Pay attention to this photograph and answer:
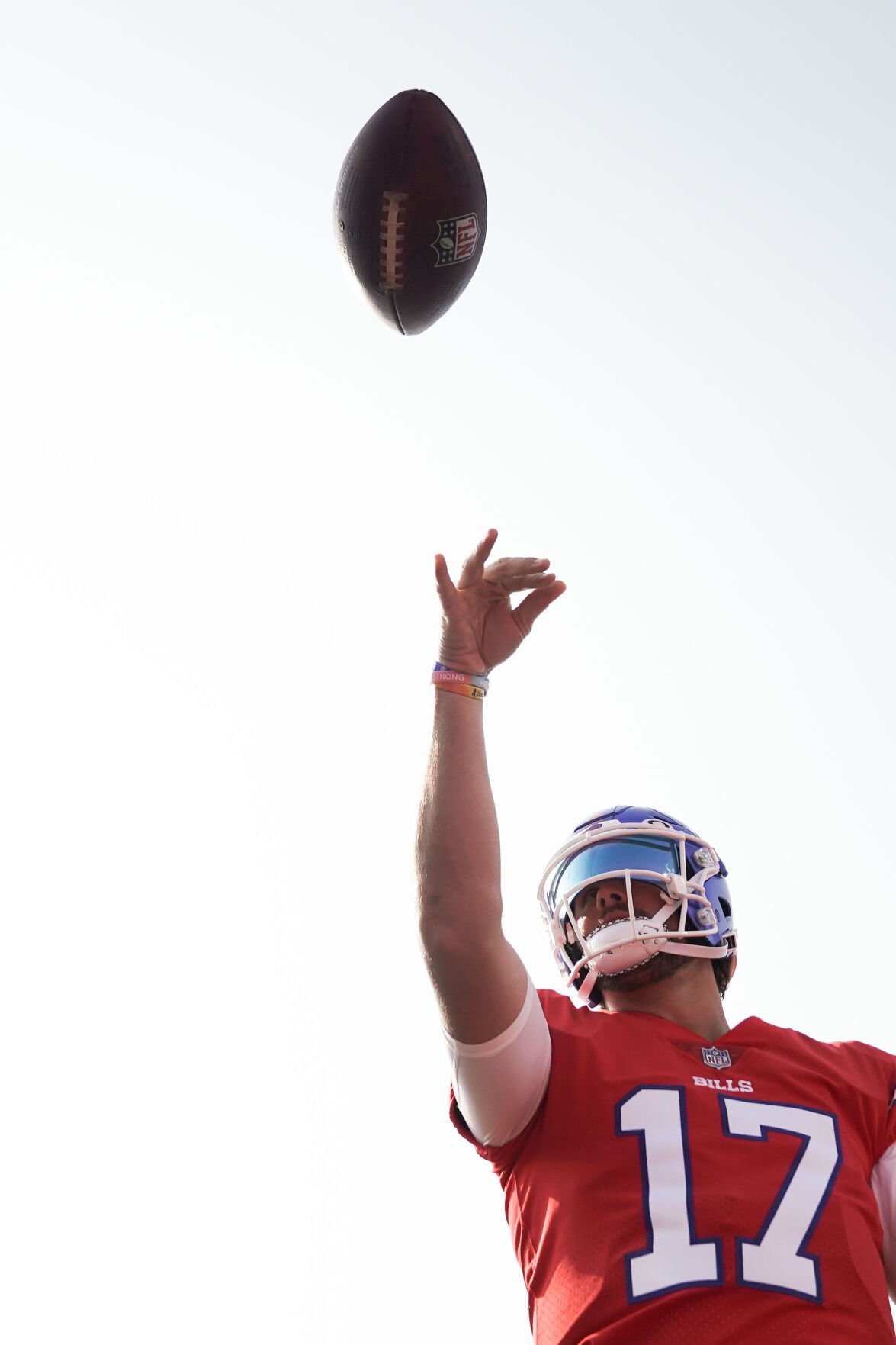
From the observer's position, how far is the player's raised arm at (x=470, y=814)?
3287mm

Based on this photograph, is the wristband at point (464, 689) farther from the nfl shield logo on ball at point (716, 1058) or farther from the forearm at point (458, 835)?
the nfl shield logo on ball at point (716, 1058)

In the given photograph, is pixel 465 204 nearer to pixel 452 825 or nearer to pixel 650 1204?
pixel 452 825

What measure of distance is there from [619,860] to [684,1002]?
0.45 meters

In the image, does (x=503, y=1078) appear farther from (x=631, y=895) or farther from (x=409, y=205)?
(x=409, y=205)

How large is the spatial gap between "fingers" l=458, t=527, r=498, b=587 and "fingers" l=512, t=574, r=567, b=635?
16 centimetres

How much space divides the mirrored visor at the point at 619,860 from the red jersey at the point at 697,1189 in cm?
51

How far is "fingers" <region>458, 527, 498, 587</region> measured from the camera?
3861 mm

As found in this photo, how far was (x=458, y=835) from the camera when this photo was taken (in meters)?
3.43

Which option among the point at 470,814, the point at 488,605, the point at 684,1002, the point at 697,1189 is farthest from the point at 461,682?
the point at 697,1189

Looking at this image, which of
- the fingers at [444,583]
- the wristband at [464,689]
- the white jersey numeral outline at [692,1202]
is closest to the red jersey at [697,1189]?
the white jersey numeral outline at [692,1202]

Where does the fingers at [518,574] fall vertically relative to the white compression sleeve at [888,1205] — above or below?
above

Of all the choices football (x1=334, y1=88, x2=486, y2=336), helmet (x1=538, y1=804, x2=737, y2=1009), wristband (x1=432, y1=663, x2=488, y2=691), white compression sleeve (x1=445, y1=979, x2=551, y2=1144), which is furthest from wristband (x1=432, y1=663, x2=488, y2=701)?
football (x1=334, y1=88, x2=486, y2=336)

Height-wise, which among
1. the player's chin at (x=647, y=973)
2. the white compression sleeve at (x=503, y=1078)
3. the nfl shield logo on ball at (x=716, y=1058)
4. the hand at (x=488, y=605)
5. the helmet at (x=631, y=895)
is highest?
the hand at (x=488, y=605)

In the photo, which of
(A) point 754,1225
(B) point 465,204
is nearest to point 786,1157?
(A) point 754,1225
